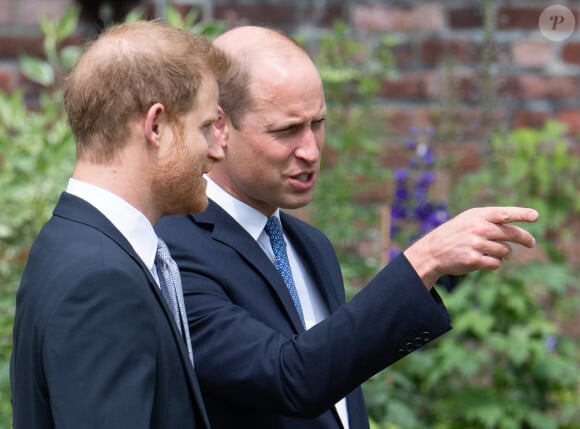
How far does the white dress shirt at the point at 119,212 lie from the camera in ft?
6.17

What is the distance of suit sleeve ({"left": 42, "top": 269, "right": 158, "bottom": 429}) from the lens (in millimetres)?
1732

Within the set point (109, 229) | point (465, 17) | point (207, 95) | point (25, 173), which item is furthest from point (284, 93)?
point (465, 17)

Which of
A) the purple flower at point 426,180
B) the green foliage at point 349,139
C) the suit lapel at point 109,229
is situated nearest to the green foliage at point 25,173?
the green foliage at point 349,139

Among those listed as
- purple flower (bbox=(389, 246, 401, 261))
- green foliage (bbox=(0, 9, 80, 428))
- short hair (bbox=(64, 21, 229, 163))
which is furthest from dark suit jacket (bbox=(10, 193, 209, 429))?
purple flower (bbox=(389, 246, 401, 261))

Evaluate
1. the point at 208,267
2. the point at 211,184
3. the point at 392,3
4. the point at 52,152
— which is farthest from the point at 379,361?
the point at 392,3

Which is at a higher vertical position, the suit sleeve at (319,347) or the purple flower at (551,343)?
the suit sleeve at (319,347)

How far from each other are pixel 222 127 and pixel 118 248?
0.72 m

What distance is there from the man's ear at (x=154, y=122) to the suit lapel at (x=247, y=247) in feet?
1.78

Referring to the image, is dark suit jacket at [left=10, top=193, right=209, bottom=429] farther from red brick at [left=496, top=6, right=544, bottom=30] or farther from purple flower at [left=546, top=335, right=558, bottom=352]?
red brick at [left=496, top=6, right=544, bottom=30]

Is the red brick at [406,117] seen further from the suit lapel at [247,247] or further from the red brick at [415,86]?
the suit lapel at [247,247]

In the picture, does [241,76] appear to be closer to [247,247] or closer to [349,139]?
[247,247]

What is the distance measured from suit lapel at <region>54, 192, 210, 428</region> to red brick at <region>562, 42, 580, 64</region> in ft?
10.8

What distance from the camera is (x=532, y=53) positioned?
4801 millimetres

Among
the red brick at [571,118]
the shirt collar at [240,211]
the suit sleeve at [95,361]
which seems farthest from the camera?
the red brick at [571,118]
